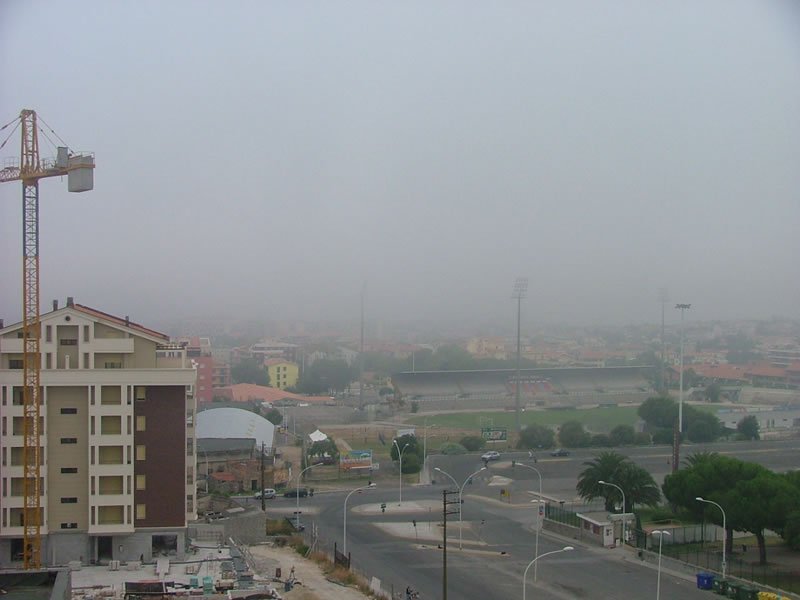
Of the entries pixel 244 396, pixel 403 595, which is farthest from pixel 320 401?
pixel 403 595

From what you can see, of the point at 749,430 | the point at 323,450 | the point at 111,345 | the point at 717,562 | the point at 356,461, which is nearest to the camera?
the point at 111,345

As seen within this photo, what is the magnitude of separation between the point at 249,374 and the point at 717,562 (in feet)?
147

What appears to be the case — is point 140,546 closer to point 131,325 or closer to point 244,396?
point 131,325

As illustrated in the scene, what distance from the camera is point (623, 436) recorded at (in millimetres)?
28047

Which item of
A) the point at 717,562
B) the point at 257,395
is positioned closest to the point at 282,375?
the point at 257,395

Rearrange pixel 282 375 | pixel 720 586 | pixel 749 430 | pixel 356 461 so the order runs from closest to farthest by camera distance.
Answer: pixel 720 586, pixel 356 461, pixel 749 430, pixel 282 375

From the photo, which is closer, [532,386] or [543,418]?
[543,418]

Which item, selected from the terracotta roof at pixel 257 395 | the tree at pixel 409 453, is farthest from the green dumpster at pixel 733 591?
the terracotta roof at pixel 257 395

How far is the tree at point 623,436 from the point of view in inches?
1104

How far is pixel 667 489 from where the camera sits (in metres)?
16.0

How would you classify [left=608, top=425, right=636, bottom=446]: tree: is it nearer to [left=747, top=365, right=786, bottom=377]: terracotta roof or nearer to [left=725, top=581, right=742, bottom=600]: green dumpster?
[left=725, top=581, right=742, bottom=600]: green dumpster

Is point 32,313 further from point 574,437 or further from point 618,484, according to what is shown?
point 574,437

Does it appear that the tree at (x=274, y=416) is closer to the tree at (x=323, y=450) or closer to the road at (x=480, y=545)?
the tree at (x=323, y=450)

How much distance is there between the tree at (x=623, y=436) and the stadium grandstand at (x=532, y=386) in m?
13.9
